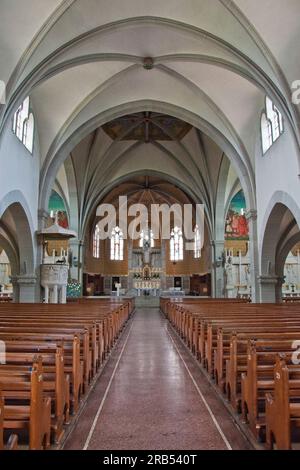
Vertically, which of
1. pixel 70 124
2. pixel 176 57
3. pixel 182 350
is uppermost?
pixel 176 57

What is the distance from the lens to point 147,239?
37.8m

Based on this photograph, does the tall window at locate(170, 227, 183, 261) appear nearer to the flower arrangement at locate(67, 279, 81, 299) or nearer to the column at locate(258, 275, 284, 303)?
the flower arrangement at locate(67, 279, 81, 299)

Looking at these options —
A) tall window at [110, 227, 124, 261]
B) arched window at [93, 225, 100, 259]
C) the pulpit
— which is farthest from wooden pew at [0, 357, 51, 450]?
tall window at [110, 227, 124, 261]

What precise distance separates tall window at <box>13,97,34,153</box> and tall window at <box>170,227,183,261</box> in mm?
24157

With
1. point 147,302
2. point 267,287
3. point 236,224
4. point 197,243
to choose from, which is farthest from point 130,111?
point 197,243

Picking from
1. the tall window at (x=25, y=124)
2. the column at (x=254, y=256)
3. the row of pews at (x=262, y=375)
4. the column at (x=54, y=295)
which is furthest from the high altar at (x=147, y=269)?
the row of pews at (x=262, y=375)

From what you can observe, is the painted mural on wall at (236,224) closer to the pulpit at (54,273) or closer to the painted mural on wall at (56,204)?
the painted mural on wall at (56,204)

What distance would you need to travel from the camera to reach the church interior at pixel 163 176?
3.89m

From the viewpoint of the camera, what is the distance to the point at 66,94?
16.1 m

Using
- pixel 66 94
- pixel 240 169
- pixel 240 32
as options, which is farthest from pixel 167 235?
pixel 240 32

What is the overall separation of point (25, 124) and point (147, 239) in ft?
77.1

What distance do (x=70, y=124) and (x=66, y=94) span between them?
55.4 inches

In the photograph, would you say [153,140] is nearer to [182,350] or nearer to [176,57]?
[176,57]

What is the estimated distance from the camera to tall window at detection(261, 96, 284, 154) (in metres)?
14.2
